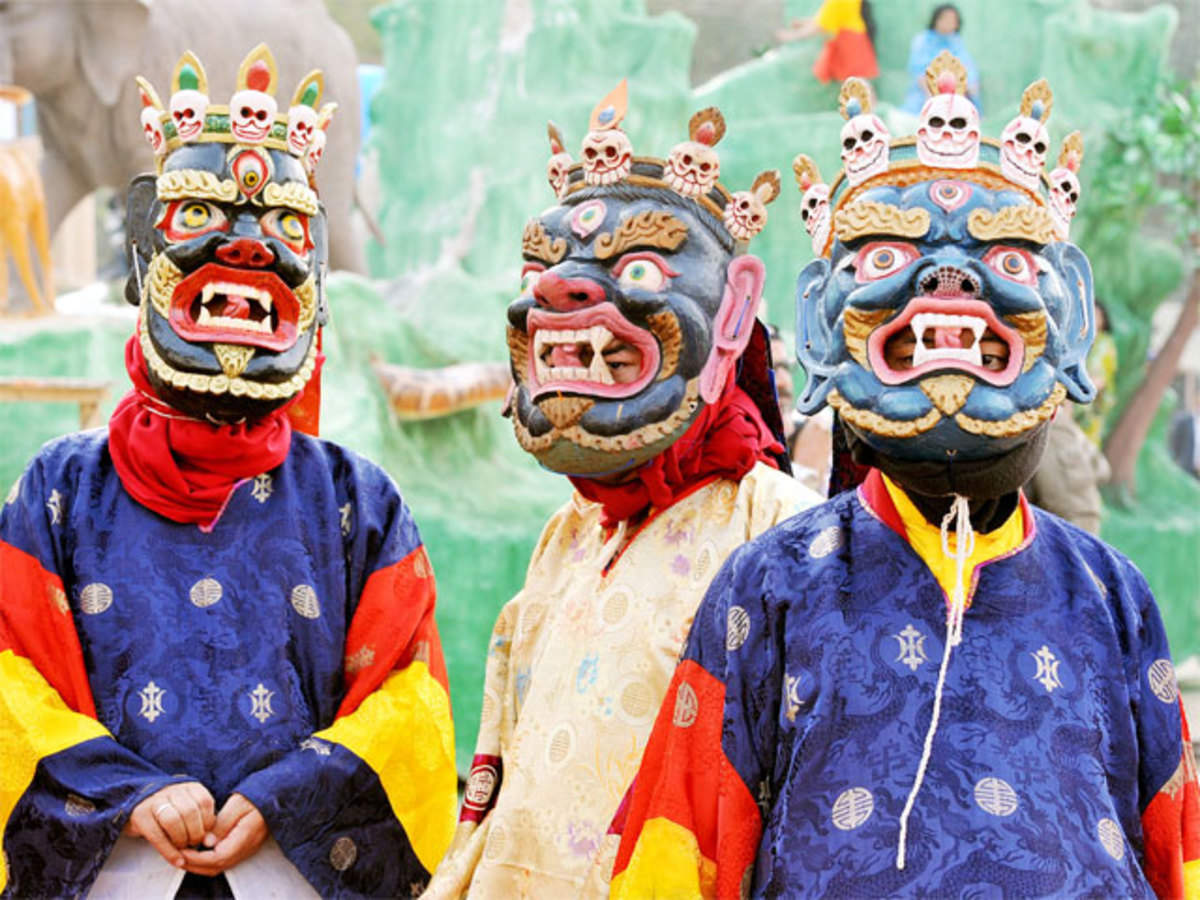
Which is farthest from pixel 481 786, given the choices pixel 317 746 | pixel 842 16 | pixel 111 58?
pixel 842 16

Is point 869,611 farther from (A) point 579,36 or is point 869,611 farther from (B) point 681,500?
(A) point 579,36

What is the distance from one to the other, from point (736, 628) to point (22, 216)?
220 inches

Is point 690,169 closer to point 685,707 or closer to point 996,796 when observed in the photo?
point 685,707

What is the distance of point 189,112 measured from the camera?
3324 millimetres

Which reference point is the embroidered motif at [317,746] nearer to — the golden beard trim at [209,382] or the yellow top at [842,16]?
the golden beard trim at [209,382]

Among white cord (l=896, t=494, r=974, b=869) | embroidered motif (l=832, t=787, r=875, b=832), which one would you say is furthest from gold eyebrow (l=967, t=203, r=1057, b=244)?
embroidered motif (l=832, t=787, r=875, b=832)

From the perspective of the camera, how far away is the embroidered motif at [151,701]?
10.4 ft

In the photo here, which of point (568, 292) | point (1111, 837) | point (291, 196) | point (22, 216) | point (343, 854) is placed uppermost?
point (291, 196)

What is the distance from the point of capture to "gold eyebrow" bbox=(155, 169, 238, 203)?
10.7 feet

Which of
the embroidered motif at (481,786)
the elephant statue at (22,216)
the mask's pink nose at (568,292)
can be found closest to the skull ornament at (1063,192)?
the mask's pink nose at (568,292)

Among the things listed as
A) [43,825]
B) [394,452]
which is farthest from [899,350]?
[394,452]

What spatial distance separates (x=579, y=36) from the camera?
855 centimetres

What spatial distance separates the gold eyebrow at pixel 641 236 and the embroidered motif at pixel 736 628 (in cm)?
80

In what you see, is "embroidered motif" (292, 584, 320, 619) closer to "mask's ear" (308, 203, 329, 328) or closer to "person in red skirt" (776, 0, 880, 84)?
"mask's ear" (308, 203, 329, 328)
